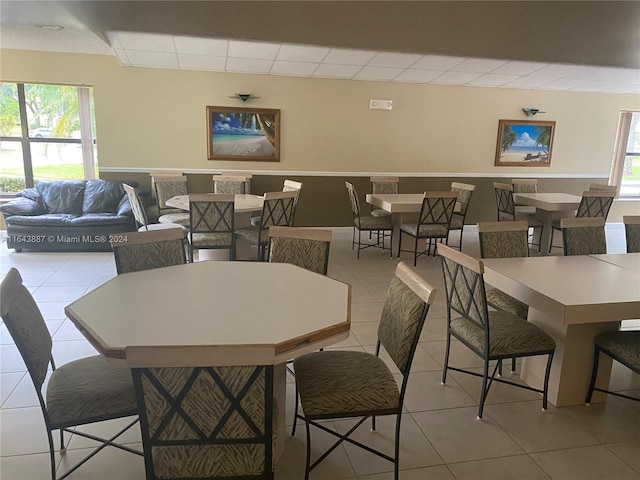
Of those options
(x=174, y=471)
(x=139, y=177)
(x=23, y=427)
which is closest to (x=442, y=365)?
(x=174, y=471)

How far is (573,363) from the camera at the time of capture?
8.11 feet

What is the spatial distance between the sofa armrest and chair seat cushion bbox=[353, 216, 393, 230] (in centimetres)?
412

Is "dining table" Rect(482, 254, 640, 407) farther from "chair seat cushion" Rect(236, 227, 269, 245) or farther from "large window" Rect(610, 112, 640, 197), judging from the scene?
"large window" Rect(610, 112, 640, 197)

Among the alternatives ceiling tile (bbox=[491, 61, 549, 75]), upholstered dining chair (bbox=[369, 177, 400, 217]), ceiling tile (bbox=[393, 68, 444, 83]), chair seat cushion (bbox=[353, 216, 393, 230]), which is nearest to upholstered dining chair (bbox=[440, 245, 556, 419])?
chair seat cushion (bbox=[353, 216, 393, 230])

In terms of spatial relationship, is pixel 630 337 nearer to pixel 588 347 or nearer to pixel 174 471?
pixel 588 347

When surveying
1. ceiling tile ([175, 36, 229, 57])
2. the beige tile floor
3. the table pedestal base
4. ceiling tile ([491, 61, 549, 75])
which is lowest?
the beige tile floor

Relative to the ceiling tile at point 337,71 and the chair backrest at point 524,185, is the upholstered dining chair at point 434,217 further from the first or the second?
the ceiling tile at point 337,71

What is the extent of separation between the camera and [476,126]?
7164 millimetres

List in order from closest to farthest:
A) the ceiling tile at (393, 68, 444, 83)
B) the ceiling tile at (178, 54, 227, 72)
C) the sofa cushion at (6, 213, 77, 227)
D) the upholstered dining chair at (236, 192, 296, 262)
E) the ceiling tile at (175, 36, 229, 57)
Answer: the upholstered dining chair at (236, 192, 296, 262) → the ceiling tile at (175, 36, 229, 57) → the sofa cushion at (6, 213, 77, 227) → the ceiling tile at (178, 54, 227, 72) → the ceiling tile at (393, 68, 444, 83)

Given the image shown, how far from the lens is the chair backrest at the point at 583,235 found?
11.0 ft

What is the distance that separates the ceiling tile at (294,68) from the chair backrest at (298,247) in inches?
139

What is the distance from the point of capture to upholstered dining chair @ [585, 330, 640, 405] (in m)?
2.25

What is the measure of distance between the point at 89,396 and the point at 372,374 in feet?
3.83

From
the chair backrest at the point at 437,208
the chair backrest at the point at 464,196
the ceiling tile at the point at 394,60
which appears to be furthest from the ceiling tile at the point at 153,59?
the chair backrest at the point at 464,196
